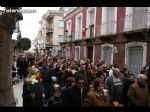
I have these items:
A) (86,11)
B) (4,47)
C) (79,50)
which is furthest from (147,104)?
(79,50)

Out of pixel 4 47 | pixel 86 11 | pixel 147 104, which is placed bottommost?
pixel 147 104

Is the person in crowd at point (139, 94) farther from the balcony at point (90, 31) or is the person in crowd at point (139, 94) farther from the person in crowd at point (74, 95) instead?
the balcony at point (90, 31)

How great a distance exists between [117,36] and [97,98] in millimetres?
8784

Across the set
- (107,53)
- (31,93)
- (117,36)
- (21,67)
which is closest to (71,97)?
(31,93)

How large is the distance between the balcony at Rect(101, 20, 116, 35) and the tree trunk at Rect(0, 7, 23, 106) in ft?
31.2

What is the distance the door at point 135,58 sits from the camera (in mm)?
11484

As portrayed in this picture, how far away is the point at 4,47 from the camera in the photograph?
429 centimetres

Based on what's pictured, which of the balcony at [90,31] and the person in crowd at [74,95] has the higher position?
the balcony at [90,31]

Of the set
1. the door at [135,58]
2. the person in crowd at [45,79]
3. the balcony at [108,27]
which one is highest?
the balcony at [108,27]

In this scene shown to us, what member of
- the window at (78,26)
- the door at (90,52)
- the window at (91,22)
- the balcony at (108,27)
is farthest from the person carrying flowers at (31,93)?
the window at (78,26)

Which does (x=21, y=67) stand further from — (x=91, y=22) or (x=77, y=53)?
(x=77, y=53)
